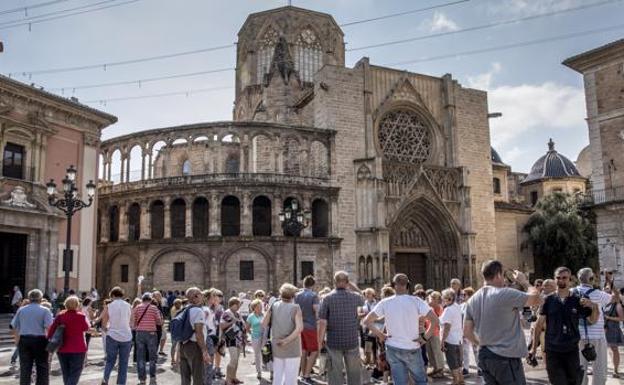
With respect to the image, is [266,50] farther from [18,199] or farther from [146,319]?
[146,319]

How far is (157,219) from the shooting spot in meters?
32.0

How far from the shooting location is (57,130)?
2522cm

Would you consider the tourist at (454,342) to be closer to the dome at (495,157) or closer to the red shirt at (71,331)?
the red shirt at (71,331)

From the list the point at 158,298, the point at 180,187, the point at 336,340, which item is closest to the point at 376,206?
the point at 180,187

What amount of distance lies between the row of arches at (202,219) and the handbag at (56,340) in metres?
21.5

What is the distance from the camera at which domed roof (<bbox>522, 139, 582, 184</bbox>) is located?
5094 centimetres

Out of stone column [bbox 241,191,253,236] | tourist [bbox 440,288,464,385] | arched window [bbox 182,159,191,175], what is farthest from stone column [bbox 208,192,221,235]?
tourist [bbox 440,288,464,385]

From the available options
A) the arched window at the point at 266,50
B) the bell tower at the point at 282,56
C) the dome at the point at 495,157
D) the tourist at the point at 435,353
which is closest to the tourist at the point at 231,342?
the tourist at the point at 435,353

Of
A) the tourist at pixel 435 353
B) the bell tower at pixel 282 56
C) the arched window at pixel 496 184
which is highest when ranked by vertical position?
the bell tower at pixel 282 56

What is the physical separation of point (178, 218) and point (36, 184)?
8.84 metres

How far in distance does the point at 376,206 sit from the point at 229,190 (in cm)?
806

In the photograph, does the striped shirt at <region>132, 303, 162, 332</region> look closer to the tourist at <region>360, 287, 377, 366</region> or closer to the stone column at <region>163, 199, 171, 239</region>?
the tourist at <region>360, 287, 377, 366</region>

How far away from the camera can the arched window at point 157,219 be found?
3169cm

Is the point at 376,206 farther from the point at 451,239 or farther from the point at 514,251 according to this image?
the point at 514,251
